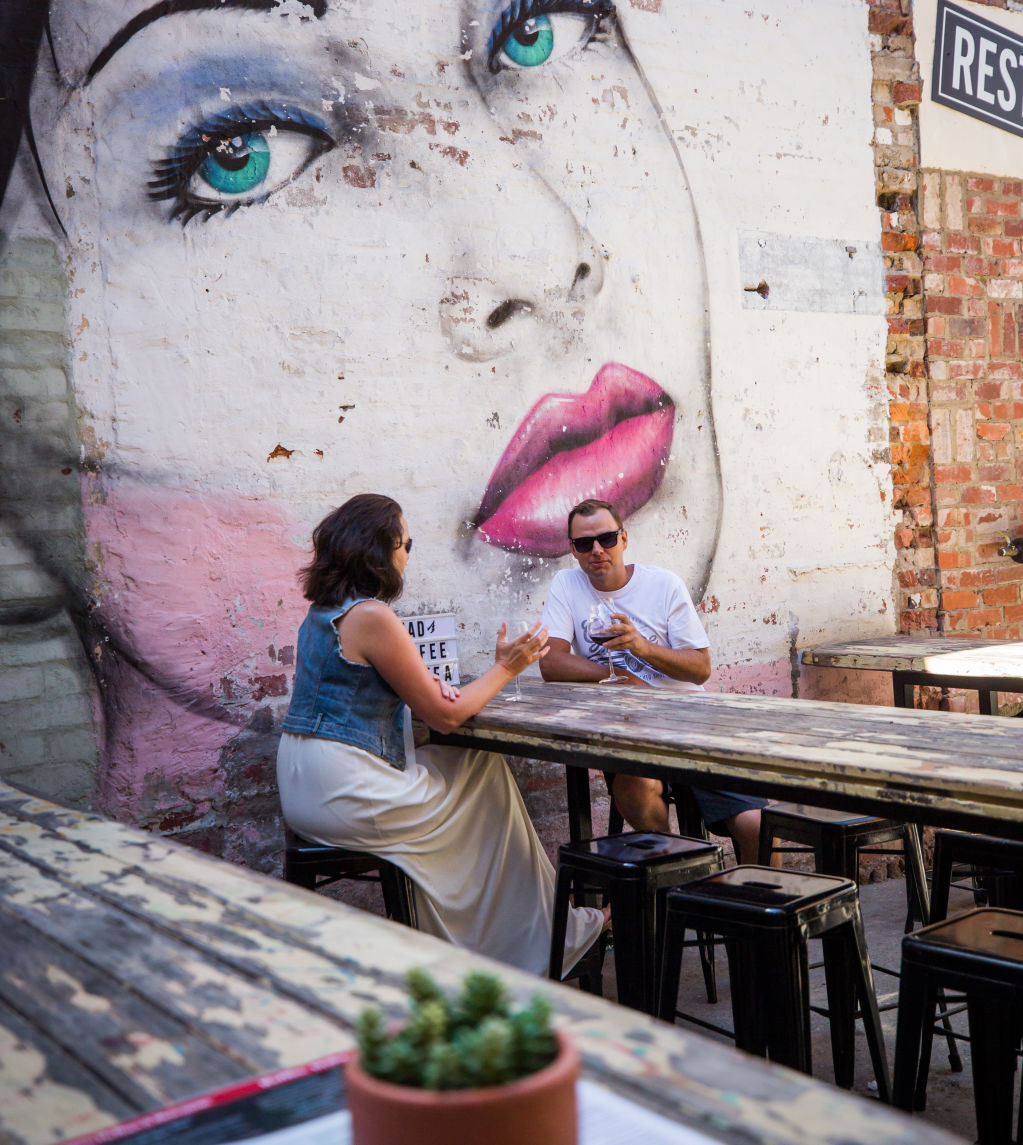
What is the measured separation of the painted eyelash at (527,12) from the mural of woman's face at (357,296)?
0.04ft

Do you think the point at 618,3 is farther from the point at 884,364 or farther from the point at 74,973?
the point at 74,973

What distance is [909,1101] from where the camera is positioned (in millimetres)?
2490

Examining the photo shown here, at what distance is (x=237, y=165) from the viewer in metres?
4.08

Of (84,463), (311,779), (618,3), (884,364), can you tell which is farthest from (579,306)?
(311,779)

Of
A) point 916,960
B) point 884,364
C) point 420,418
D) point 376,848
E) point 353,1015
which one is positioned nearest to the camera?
point 353,1015

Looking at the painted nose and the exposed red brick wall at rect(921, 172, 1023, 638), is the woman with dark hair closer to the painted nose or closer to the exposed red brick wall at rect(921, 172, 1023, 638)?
the painted nose

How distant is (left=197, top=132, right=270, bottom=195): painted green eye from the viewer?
402cm

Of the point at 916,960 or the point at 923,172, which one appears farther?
the point at 923,172

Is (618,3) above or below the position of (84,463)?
above

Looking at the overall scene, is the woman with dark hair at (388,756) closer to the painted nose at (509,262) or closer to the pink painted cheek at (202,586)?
the pink painted cheek at (202,586)

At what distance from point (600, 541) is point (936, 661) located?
1.50 metres

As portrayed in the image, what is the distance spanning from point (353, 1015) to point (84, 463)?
2.86 meters

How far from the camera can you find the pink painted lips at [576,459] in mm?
4676

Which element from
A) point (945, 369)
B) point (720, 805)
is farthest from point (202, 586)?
point (945, 369)
